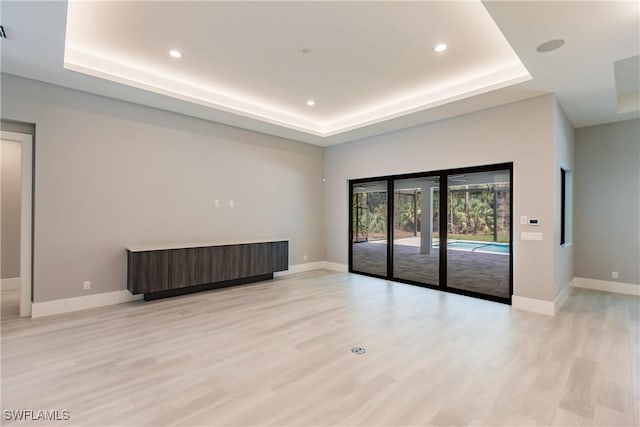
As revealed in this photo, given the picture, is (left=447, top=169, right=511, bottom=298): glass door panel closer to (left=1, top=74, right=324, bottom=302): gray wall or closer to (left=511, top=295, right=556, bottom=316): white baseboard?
(left=511, top=295, right=556, bottom=316): white baseboard

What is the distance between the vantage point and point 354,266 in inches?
279

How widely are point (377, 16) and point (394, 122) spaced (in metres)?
2.71

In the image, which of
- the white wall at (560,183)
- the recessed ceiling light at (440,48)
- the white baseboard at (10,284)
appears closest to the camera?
the recessed ceiling light at (440,48)

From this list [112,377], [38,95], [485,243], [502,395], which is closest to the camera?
[502,395]

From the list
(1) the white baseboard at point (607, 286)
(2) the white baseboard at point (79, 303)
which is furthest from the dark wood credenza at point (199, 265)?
(1) the white baseboard at point (607, 286)

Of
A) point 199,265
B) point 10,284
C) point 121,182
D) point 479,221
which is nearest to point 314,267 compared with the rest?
point 199,265

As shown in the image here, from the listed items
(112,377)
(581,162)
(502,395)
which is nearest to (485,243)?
(581,162)

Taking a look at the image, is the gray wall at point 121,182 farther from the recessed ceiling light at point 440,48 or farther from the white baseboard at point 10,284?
the recessed ceiling light at point 440,48

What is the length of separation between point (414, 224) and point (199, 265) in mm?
4360

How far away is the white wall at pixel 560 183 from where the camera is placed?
14.2 feet

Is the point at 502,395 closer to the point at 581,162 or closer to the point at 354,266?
the point at 354,266

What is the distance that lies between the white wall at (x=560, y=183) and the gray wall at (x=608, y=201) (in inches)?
11.5

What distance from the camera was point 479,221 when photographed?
17.3ft

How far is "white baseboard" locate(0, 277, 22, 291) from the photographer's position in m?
5.16
